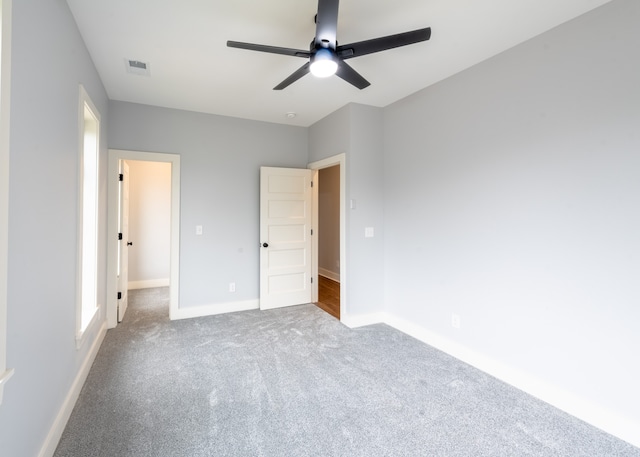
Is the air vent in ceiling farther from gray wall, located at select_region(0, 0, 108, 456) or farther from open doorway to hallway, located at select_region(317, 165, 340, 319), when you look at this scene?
open doorway to hallway, located at select_region(317, 165, 340, 319)

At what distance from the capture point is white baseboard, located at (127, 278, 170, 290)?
5.32 meters

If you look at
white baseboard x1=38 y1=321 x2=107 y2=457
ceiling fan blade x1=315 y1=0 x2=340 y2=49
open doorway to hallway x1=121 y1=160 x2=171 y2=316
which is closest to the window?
white baseboard x1=38 y1=321 x2=107 y2=457

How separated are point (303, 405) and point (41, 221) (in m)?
1.93

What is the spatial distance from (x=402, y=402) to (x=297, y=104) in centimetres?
322

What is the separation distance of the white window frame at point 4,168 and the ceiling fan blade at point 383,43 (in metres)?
1.57

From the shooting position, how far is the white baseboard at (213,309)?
3.83 meters

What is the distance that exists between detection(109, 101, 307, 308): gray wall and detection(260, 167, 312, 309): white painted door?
179mm

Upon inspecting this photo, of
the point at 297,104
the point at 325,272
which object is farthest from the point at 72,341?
the point at 325,272

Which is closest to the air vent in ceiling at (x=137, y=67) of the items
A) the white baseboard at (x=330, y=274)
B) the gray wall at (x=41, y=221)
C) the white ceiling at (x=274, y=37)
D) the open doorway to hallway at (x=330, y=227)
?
the white ceiling at (x=274, y=37)

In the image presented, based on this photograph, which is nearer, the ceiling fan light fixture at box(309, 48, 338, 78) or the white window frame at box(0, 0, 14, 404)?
the white window frame at box(0, 0, 14, 404)

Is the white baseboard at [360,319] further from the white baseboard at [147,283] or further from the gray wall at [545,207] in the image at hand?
the white baseboard at [147,283]

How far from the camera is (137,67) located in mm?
2770

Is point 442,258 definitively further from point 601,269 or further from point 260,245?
point 260,245

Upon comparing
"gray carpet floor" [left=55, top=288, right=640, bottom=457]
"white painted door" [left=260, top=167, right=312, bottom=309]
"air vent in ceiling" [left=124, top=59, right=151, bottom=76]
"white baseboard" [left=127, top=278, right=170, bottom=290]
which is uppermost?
"air vent in ceiling" [left=124, top=59, right=151, bottom=76]
